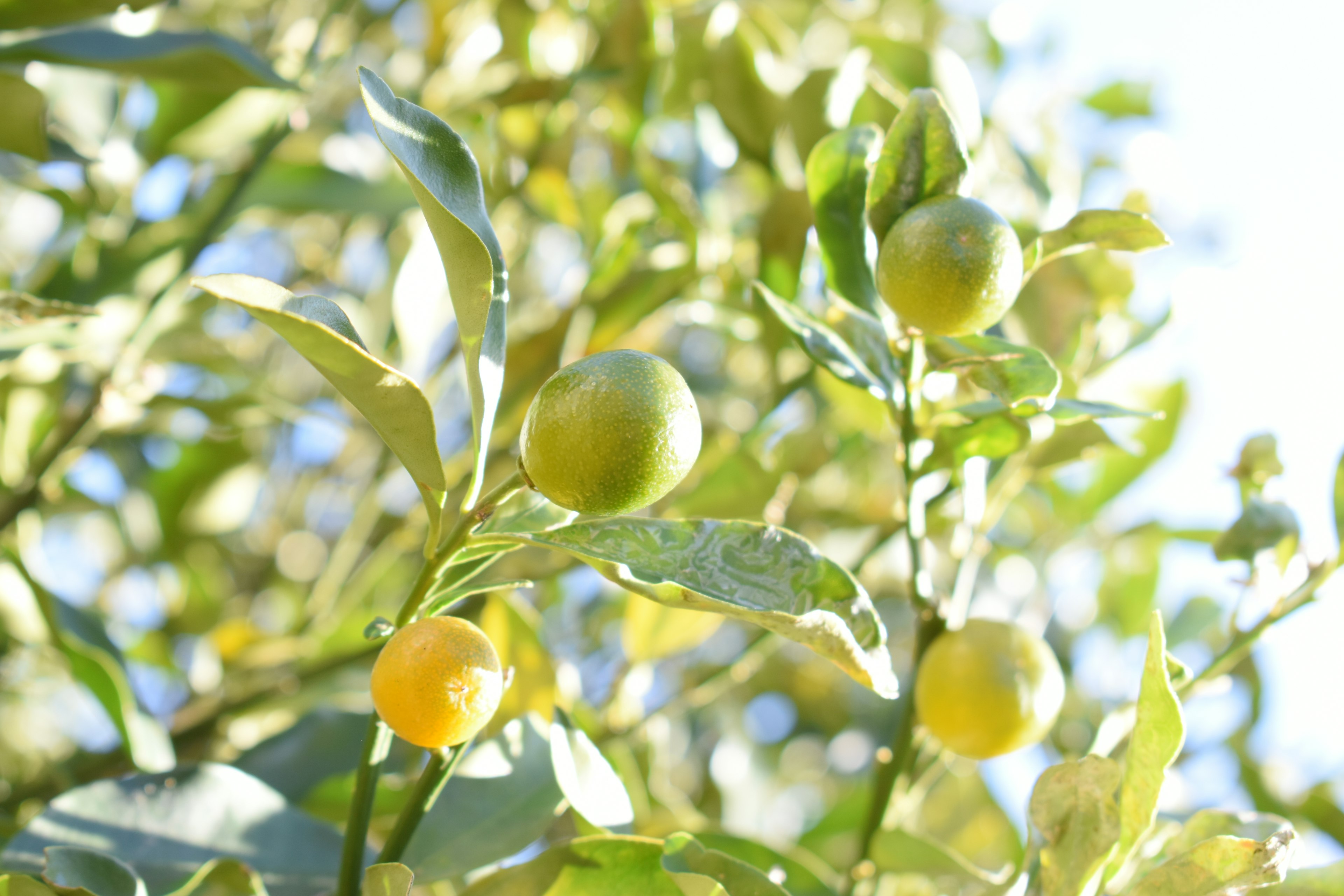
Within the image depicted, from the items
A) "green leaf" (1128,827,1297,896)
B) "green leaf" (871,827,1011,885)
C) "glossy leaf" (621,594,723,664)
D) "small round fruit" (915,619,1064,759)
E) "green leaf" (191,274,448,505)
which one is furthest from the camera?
"glossy leaf" (621,594,723,664)

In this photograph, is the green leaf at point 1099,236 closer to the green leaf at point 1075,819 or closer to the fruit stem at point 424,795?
the green leaf at point 1075,819

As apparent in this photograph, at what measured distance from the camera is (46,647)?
99 cm

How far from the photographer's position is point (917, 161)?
53 cm

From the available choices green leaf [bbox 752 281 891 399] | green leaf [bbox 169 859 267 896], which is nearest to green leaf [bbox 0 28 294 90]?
green leaf [bbox 752 281 891 399]

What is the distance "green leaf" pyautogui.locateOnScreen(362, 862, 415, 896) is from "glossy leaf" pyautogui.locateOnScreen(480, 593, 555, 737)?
0.24 metres

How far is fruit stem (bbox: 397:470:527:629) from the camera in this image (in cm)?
45

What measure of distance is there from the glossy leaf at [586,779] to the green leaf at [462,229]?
155 mm

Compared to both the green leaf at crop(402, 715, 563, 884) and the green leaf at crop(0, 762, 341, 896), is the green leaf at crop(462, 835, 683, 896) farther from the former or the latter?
the green leaf at crop(0, 762, 341, 896)

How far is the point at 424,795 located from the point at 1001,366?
38 centimetres

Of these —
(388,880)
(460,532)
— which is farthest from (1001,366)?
(388,880)

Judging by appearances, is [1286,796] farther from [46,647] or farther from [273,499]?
[273,499]

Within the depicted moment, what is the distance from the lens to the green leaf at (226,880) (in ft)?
1.72

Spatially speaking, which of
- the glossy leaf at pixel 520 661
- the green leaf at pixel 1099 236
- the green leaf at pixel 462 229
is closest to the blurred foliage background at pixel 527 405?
the glossy leaf at pixel 520 661

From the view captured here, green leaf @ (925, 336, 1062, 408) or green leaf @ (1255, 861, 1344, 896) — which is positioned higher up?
green leaf @ (925, 336, 1062, 408)
